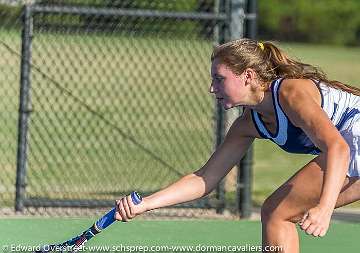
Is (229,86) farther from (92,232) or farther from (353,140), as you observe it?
(92,232)

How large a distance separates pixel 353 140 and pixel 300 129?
10.9 inches

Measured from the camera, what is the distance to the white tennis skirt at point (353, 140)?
5.33m

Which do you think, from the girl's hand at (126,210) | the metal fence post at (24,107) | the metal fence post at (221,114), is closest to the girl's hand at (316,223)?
the girl's hand at (126,210)

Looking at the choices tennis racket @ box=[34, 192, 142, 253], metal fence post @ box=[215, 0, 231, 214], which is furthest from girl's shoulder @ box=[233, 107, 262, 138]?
metal fence post @ box=[215, 0, 231, 214]

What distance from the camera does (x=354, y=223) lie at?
858 cm

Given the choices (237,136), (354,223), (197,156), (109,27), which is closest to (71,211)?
(109,27)

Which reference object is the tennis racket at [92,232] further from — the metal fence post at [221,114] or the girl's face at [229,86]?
the metal fence post at [221,114]

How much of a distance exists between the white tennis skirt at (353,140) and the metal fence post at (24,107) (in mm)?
3801

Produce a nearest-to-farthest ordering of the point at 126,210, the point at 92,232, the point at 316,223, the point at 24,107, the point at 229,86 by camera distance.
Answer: the point at 316,223
the point at 229,86
the point at 126,210
the point at 92,232
the point at 24,107

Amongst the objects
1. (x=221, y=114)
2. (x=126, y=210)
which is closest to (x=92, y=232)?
(x=126, y=210)

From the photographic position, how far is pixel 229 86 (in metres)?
5.25

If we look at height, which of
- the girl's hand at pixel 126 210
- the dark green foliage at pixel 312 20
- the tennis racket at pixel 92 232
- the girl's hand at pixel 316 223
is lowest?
the dark green foliage at pixel 312 20

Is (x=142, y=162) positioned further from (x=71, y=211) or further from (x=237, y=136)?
(x=237, y=136)

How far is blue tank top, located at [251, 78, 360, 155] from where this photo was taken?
5238 mm
